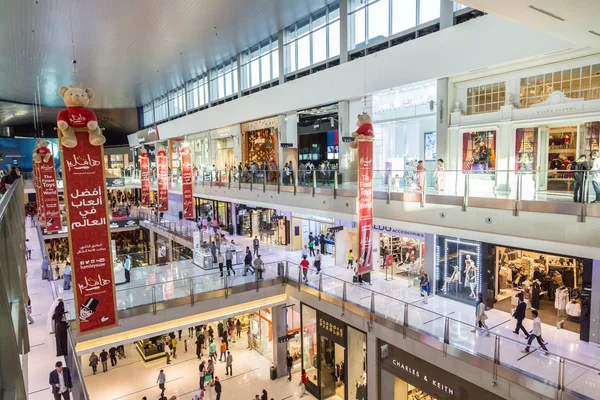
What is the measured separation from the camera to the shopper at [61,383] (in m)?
7.12

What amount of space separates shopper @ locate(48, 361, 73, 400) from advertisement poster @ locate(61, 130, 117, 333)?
2.63 ft

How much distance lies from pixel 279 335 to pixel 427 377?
25.0ft

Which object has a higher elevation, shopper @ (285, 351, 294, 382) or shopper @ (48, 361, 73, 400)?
shopper @ (48, 361, 73, 400)

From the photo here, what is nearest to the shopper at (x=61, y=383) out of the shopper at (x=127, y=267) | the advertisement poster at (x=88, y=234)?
the advertisement poster at (x=88, y=234)

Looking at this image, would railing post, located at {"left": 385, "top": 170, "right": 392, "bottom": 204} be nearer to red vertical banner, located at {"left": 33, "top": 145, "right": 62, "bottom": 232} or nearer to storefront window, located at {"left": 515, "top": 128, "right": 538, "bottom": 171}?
storefront window, located at {"left": 515, "top": 128, "right": 538, "bottom": 171}

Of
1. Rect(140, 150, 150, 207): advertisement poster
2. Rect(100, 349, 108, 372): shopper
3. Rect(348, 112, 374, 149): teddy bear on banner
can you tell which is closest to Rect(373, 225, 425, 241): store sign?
Rect(348, 112, 374, 149): teddy bear on banner

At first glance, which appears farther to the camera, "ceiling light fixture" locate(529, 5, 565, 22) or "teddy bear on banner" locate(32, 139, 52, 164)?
"teddy bear on banner" locate(32, 139, 52, 164)

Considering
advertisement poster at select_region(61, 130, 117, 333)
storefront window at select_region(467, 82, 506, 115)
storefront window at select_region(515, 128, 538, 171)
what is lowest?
advertisement poster at select_region(61, 130, 117, 333)

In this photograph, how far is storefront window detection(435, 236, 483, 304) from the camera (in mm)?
12602

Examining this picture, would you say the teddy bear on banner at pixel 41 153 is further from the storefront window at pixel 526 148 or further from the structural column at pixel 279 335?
the storefront window at pixel 526 148

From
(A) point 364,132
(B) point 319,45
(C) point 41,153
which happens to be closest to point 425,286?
(A) point 364,132

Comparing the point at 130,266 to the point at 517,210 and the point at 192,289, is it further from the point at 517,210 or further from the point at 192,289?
the point at 517,210

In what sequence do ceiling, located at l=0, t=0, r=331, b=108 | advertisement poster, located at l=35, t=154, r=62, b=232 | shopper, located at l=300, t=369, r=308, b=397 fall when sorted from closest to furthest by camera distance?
shopper, located at l=300, t=369, r=308, b=397, ceiling, located at l=0, t=0, r=331, b=108, advertisement poster, located at l=35, t=154, r=62, b=232

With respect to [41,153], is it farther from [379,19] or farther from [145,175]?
[379,19]
